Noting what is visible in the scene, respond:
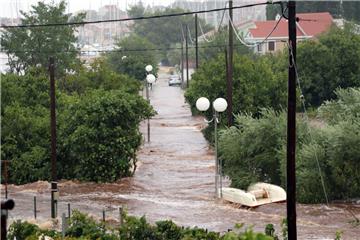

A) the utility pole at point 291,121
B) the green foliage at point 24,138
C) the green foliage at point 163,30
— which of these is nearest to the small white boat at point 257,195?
the green foliage at point 24,138

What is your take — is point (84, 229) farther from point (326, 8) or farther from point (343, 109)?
point (326, 8)

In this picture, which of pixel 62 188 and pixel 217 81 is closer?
pixel 62 188

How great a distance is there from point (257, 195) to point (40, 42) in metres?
40.1

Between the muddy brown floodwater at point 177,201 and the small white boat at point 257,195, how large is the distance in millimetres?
233

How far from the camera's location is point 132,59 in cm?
7131

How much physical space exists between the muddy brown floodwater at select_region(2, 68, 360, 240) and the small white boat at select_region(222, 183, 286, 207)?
23 centimetres

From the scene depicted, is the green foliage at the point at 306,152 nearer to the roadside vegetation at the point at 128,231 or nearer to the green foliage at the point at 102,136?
the green foliage at the point at 102,136

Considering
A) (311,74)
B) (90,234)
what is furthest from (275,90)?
(90,234)

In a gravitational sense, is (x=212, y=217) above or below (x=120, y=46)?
below

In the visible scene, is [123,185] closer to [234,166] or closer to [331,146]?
[234,166]

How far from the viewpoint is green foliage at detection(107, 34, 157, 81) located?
231ft

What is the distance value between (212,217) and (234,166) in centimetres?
410

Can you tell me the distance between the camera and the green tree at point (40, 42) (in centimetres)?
5856

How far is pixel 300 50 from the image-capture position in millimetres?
47562
